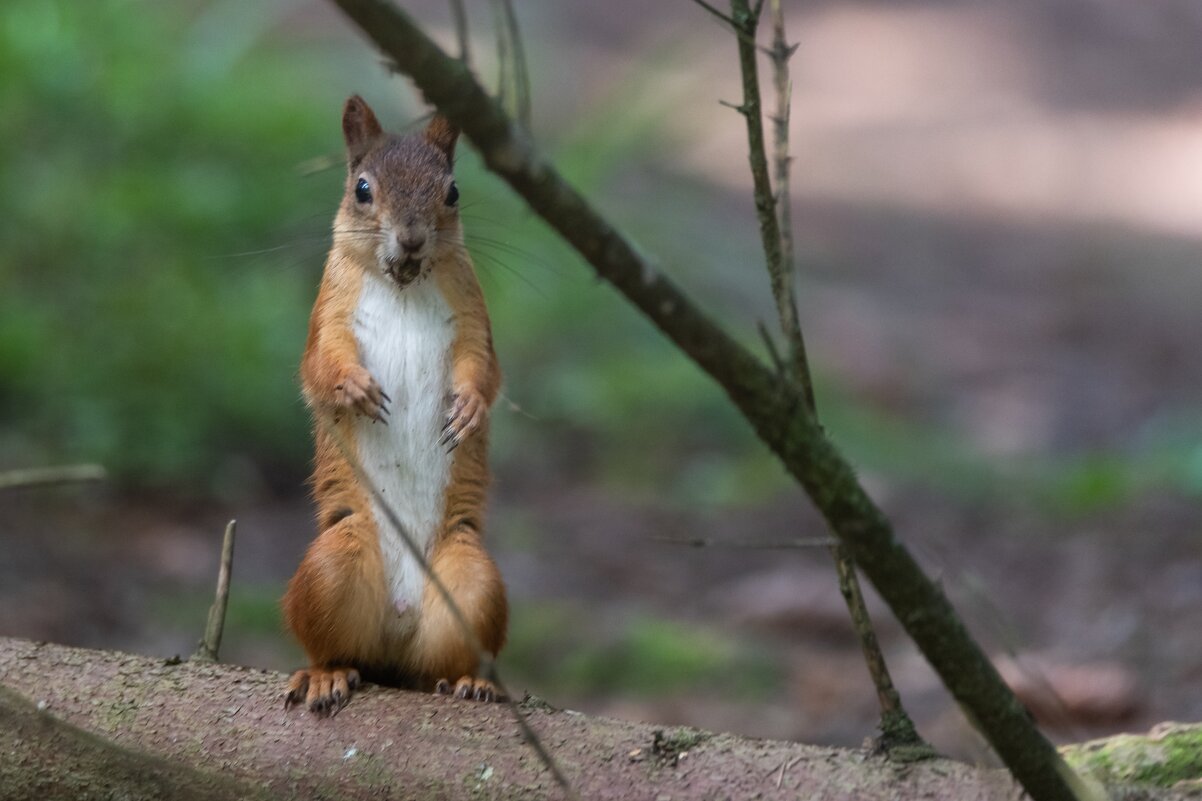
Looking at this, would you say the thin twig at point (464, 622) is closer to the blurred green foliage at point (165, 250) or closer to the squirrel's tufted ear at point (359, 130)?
→ the squirrel's tufted ear at point (359, 130)

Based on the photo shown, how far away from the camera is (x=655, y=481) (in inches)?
325

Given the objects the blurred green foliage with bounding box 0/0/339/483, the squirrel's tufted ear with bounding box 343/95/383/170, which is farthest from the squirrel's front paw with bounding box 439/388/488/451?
the blurred green foliage with bounding box 0/0/339/483

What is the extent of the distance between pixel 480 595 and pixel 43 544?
13.1 ft

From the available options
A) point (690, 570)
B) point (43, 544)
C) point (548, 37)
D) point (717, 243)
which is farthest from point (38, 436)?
point (548, 37)

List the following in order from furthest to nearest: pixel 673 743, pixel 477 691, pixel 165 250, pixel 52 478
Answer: pixel 165 250
pixel 52 478
pixel 477 691
pixel 673 743

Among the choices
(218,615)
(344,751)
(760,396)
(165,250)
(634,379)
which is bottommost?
(344,751)

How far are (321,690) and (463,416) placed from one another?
1.88 feet

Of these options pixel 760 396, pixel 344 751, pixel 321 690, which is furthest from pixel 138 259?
pixel 760 396

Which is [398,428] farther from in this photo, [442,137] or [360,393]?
[442,137]

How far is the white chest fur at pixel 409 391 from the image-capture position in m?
2.92

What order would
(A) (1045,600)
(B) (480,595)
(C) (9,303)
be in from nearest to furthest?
(B) (480,595)
(A) (1045,600)
(C) (9,303)

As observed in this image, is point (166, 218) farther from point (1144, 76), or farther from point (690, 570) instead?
point (1144, 76)

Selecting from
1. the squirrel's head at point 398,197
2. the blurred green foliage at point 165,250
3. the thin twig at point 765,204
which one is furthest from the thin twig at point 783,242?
the blurred green foliage at point 165,250

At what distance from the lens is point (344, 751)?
252cm
